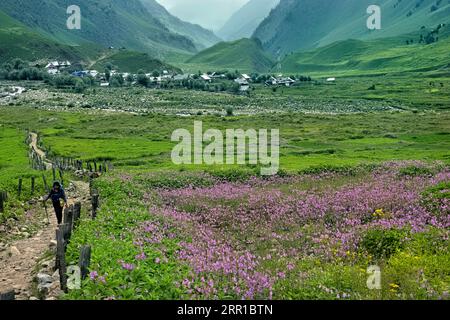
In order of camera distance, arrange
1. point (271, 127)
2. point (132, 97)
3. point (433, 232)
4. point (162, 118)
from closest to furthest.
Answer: point (433, 232) < point (271, 127) < point (162, 118) < point (132, 97)

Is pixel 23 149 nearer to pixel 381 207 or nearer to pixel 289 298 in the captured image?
pixel 381 207

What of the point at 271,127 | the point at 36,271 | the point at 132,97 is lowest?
the point at 36,271

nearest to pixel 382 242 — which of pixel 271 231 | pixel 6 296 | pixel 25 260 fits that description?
pixel 271 231

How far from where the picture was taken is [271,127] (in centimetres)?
8919

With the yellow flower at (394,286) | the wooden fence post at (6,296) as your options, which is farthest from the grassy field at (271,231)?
the wooden fence post at (6,296)

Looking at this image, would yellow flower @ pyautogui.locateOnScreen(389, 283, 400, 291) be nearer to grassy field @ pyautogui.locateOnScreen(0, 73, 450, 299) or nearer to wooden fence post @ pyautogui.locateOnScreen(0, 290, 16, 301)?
grassy field @ pyautogui.locateOnScreen(0, 73, 450, 299)

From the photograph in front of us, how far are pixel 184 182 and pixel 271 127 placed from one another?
5846 cm

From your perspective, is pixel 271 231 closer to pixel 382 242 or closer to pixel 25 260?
pixel 382 242

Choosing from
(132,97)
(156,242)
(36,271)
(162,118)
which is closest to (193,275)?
(156,242)

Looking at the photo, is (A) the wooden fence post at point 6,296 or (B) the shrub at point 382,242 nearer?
(A) the wooden fence post at point 6,296
